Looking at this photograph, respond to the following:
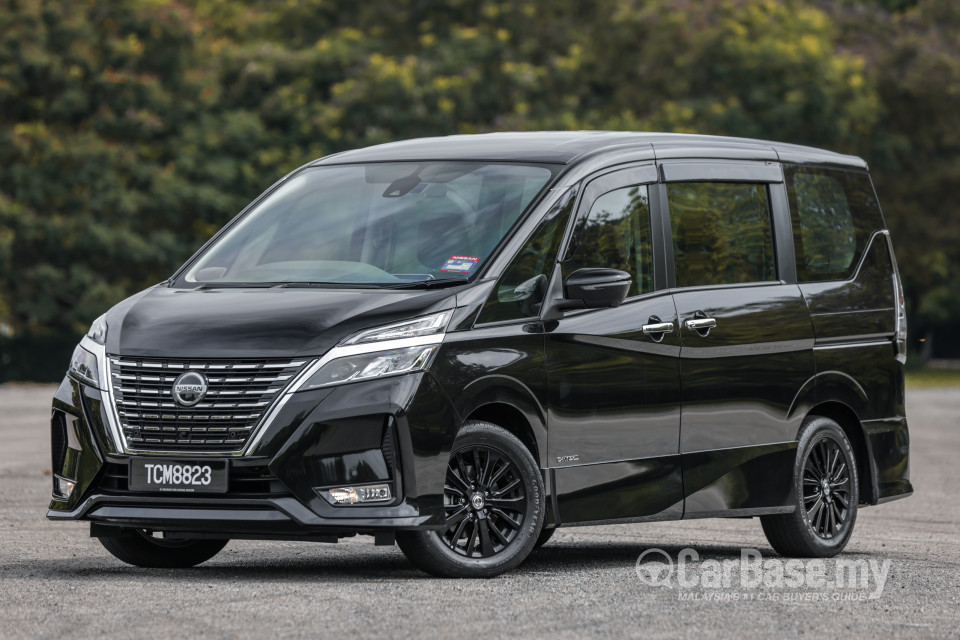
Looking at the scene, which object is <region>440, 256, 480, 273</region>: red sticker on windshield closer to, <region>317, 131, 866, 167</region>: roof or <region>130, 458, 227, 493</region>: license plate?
<region>317, 131, 866, 167</region>: roof

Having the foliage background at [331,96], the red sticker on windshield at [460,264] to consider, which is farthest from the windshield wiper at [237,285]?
the foliage background at [331,96]

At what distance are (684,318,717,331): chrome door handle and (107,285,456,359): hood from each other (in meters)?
1.66

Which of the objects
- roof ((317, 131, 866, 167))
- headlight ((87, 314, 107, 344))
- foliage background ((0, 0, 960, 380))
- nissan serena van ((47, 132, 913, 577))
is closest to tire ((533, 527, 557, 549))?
nissan serena van ((47, 132, 913, 577))

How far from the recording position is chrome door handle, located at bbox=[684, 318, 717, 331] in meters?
9.63

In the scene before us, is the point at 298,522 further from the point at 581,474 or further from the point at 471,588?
the point at 581,474

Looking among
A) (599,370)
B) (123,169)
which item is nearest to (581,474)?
(599,370)

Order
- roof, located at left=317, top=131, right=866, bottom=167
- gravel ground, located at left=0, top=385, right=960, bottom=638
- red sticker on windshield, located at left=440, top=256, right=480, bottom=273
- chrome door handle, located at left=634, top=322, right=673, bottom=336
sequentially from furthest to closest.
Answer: roof, located at left=317, top=131, right=866, bottom=167 < chrome door handle, located at left=634, top=322, right=673, bottom=336 < red sticker on windshield, located at left=440, top=256, right=480, bottom=273 < gravel ground, located at left=0, top=385, right=960, bottom=638

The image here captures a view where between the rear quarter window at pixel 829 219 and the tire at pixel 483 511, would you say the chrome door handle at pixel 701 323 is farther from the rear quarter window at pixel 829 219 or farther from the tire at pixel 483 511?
the tire at pixel 483 511

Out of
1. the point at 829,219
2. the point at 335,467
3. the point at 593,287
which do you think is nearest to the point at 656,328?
the point at 593,287

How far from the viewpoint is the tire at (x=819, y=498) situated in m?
10.5

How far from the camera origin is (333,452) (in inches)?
320

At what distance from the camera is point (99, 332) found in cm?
876

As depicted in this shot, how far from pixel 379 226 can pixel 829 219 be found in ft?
10.4

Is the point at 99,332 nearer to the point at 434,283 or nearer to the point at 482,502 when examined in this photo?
the point at 434,283
